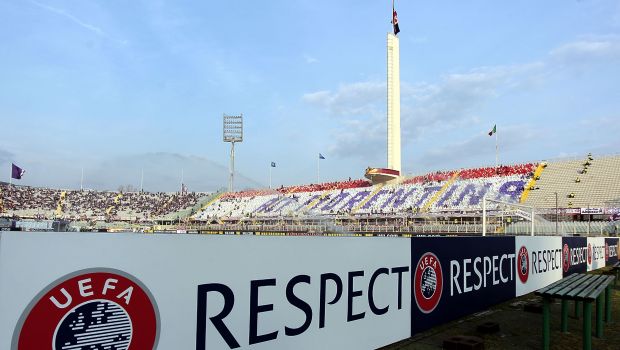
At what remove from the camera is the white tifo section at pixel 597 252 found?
51.7 feet

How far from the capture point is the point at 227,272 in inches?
151

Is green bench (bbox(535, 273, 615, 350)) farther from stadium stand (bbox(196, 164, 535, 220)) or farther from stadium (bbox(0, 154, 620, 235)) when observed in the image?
stadium stand (bbox(196, 164, 535, 220))

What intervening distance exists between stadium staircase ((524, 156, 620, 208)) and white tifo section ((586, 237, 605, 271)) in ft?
83.6

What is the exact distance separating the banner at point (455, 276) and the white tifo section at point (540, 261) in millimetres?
857

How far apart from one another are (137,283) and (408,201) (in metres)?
51.0

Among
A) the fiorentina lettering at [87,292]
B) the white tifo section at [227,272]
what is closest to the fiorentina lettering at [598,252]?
the white tifo section at [227,272]

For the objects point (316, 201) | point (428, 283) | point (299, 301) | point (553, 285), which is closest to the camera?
point (299, 301)

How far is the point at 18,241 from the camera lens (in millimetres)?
2646

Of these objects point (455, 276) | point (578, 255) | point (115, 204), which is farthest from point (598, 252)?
point (115, 204)

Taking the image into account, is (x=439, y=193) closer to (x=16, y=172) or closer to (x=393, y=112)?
(x=393, y=112)

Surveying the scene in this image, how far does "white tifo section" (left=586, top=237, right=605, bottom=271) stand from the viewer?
1576cm

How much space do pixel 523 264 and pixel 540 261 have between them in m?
1.44

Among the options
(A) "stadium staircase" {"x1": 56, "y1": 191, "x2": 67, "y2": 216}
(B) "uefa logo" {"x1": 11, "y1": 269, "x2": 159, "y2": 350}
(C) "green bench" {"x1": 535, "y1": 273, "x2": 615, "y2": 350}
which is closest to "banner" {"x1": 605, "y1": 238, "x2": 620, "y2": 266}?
(C) "green bench" {"x1": 535, "y1": 273, "x2": 615, "y2": 350}

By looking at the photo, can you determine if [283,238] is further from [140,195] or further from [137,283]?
[140,195]
